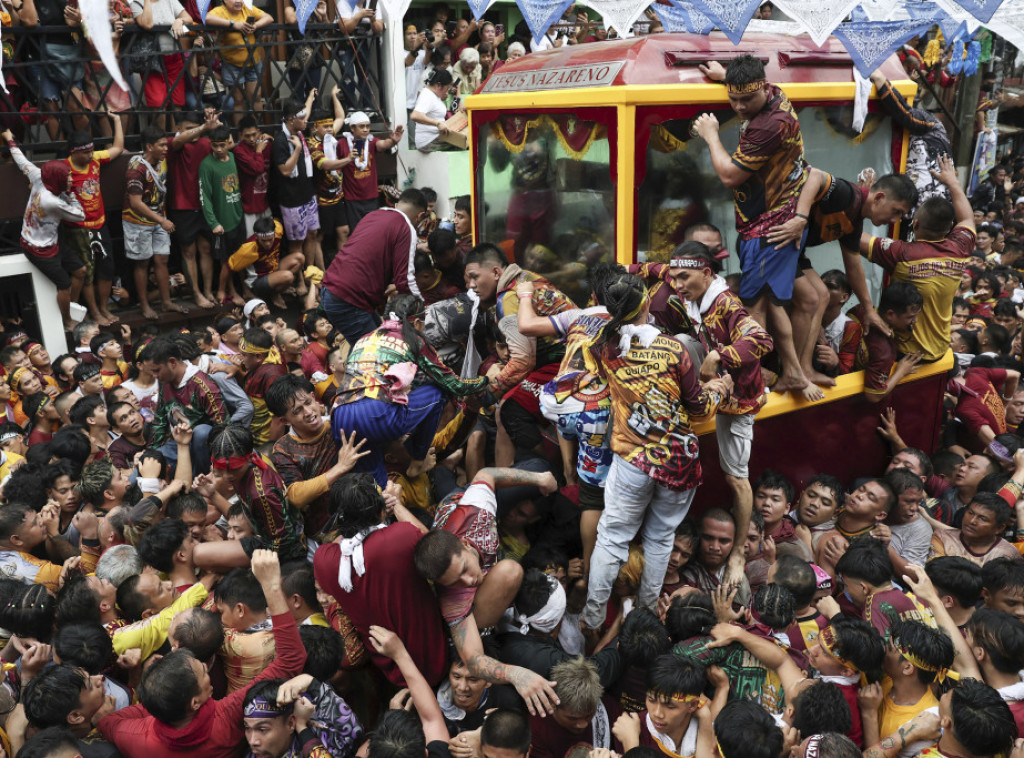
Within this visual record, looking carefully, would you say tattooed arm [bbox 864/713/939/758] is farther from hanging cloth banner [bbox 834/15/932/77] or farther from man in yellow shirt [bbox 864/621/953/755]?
hanging cloth banner [bbox 834/15/932/77]

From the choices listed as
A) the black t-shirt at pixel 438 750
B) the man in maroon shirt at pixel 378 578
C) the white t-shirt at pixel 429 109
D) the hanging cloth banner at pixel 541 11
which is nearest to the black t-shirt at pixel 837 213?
the hanging cloth banner at pixel 541 11

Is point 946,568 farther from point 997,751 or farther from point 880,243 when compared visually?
point 880,243

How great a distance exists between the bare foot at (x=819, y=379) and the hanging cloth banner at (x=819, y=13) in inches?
73.7

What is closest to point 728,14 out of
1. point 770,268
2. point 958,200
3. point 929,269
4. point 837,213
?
point 837,213

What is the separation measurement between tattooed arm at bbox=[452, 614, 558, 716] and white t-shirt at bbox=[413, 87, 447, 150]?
24.8 feet

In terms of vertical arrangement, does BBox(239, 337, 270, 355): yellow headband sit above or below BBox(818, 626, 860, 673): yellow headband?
above

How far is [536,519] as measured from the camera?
456cm

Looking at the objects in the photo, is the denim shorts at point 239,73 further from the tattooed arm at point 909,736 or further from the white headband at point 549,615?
the tattooed arm at point 909,736

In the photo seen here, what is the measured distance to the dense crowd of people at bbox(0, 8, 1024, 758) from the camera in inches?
125

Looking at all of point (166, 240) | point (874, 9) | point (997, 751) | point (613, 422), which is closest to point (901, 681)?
point (997, 751)

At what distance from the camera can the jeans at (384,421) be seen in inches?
171

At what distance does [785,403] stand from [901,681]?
2057 millimetres

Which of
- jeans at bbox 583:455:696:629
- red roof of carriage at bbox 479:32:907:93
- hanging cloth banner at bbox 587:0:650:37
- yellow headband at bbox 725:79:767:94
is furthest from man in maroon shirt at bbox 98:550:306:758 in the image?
hanging cloth banner at bbox 587:0:650:37

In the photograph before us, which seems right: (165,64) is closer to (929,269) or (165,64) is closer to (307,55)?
(307,55)
